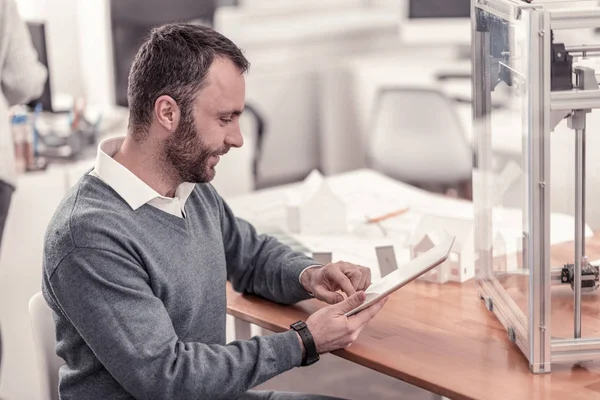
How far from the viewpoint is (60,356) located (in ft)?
5.62

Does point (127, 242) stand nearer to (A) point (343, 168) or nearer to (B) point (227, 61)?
(B) point (227, 61)

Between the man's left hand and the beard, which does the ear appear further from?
the man's left hand

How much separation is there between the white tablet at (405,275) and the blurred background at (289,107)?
0.21 m

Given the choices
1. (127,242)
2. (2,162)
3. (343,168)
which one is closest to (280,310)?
(127,242)

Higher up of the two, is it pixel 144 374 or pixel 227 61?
pixel 227 61

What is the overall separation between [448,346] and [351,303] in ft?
0.62

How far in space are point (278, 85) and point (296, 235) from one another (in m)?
3.05

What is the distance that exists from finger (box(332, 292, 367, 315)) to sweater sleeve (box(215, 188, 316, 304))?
0.76 feet

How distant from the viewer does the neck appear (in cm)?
171

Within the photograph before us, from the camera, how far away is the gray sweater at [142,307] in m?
1.54

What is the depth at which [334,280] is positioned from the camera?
1.88 m

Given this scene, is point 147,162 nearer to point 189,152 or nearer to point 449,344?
point 189,152

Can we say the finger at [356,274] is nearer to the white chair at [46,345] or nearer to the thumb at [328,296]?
the thumb at [328,296]

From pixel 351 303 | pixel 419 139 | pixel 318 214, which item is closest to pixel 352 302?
pixel 351 303
